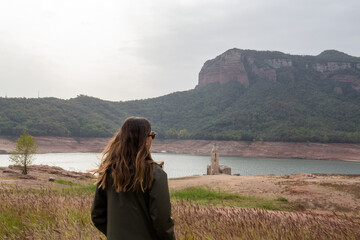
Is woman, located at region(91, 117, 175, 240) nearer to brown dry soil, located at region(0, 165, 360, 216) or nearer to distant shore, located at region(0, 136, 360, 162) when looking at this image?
brown dry soil, located at region(0, 165, 360, 216)

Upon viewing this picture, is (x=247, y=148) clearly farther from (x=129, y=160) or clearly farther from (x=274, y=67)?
(x=129, y=160)

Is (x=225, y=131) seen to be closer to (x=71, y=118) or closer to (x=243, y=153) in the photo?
(x=243, y=153)

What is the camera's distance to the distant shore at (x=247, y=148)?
67.4 m

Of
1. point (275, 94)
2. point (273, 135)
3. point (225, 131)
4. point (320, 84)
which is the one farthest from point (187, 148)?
point (320, 84)

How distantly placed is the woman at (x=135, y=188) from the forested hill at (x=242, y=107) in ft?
243

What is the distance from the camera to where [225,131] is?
8888cm

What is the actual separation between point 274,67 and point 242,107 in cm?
2581

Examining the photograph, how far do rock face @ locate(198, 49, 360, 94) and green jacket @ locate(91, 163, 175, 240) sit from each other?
120 metres

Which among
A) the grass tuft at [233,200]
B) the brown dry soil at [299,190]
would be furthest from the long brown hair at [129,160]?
the grass tuft at [233,200]

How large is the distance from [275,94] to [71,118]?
65.9m

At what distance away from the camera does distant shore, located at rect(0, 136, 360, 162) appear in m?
67.4

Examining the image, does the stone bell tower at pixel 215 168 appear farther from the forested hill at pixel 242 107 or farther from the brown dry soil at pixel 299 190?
the forested hill at pixel 242 107

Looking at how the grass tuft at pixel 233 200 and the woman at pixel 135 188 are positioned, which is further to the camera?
the grass tuft at pixel 233 200

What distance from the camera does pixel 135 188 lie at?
230 centimetres
